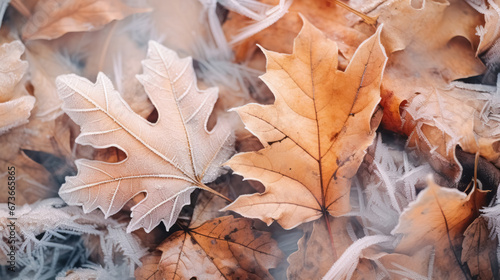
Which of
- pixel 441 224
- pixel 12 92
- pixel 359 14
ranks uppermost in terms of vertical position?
pixel 359 14

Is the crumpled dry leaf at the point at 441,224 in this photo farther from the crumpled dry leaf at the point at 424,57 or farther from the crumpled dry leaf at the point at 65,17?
the crumpled dry leaf at the point at 65,17

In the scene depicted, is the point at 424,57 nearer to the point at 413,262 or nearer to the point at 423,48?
the point at 423,48

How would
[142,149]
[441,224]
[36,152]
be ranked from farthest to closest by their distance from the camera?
[36,152], [142,149], [441,224]

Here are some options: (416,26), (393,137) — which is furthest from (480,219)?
(416,26)

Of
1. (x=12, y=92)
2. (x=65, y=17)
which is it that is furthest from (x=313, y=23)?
(x=12, y=92)

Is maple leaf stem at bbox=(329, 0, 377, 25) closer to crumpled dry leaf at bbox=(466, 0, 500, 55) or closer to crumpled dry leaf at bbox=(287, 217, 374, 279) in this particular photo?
crumpled dry leaf at bbox=(466, 0, 500, 55)

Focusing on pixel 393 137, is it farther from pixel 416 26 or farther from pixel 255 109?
pixel 255 109
